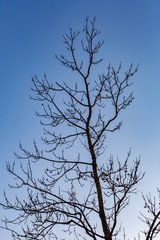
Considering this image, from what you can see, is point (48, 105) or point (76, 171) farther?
point (48, 105)

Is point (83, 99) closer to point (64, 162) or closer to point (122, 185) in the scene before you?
point (64, 162)

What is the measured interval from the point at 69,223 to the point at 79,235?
1.48 ft

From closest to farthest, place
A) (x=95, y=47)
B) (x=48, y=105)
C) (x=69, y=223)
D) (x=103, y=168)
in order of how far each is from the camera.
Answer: (x=69, y=223) → (x=103, y=168) → (x=48, y=105) → (x=95, y=47)

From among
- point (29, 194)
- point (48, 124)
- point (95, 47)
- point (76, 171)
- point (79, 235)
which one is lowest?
point (79, 235)

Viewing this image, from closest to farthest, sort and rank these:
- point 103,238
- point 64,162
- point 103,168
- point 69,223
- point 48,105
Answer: point 103,238
point 69,223
point 103,168
point 64,162
point 48,105

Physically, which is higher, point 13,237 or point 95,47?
point 95,47

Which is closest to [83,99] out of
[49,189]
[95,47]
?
[95,47]

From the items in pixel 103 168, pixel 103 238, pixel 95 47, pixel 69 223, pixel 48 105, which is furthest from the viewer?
pixel 95 47

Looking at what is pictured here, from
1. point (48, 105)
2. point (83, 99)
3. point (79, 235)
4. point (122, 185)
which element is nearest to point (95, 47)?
point (83, 99)

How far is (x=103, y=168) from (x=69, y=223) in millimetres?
1135

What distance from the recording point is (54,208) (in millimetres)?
4254

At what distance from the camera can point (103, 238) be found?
3867 mm

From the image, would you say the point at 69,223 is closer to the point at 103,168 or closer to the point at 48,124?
the point at 103,168

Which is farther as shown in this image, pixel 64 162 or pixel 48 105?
pixel 48 105
